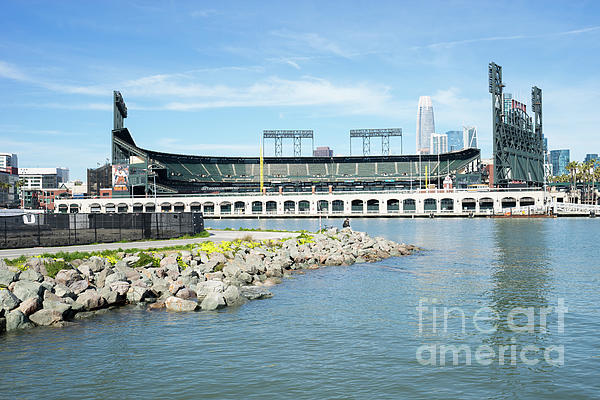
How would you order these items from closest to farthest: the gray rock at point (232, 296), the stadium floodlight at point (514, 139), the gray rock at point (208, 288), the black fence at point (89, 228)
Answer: the gray rock at point (232, 296)
the gray rock at point (208, 288)
the black fence at point (89, 228)
the stadium floodlight at point (514, 139)

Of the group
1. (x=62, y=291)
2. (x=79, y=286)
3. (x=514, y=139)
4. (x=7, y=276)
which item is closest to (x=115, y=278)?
(x=79, y=286)

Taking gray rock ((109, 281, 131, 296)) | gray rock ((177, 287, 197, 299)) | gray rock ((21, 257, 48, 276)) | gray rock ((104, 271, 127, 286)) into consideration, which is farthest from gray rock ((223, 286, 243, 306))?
gray rock ((21, 257, 48, 276))

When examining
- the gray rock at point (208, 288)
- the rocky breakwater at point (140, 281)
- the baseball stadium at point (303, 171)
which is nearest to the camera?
the rocky breakwater at point (140, 281)

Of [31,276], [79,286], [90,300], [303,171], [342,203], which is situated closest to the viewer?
[90,300]

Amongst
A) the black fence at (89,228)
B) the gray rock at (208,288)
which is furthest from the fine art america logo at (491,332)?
the black fence at (89,228)

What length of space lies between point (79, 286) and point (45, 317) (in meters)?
3.90

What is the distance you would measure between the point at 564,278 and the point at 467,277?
5601 millimetres

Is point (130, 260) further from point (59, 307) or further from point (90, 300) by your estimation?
point (59, 307)

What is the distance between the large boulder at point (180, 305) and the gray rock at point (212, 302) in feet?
1.28

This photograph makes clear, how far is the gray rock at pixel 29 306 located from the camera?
2109cm

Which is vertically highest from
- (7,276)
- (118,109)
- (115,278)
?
(118,109)

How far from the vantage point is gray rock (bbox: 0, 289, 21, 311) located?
2085 cm

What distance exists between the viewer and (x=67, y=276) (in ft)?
82.7

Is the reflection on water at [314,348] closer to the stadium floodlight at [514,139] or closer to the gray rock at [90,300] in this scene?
the gray rock at [90,300]
